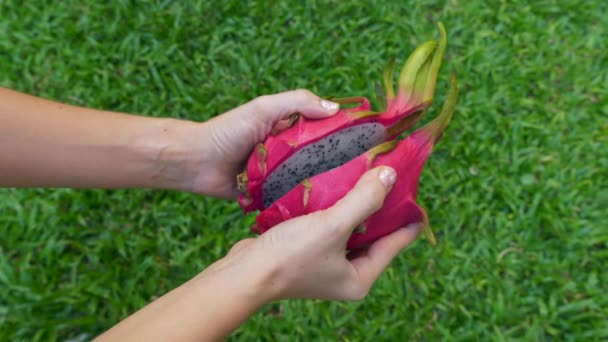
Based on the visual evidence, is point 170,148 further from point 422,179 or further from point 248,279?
point 422,179

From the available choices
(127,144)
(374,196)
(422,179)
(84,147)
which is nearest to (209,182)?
(127,144)

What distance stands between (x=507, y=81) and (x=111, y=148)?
6.30 ft

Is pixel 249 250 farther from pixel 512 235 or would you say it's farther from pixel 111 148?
pixel 512 235

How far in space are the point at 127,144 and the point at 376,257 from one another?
0.90 m

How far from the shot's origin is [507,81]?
2.62m

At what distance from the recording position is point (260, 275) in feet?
4.31

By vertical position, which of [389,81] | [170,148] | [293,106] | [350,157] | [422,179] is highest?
[170,148]

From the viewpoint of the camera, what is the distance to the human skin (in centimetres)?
127

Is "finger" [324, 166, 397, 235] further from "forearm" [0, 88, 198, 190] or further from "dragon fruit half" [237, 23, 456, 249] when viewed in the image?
"forearm" [0, 88, 198, 190]

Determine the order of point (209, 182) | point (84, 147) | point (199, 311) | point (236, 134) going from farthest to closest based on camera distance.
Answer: point (209, 182) < point (236, 134) < point (84, 147) < point (199, 311)

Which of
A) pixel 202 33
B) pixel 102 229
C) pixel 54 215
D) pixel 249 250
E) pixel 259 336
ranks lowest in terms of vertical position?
pixel 259 336

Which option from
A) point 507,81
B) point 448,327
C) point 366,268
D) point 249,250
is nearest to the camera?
point 249,250

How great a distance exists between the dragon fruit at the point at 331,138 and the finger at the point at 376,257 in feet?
0.94

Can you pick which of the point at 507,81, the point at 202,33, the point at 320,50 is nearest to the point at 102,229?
the point at 202,33
